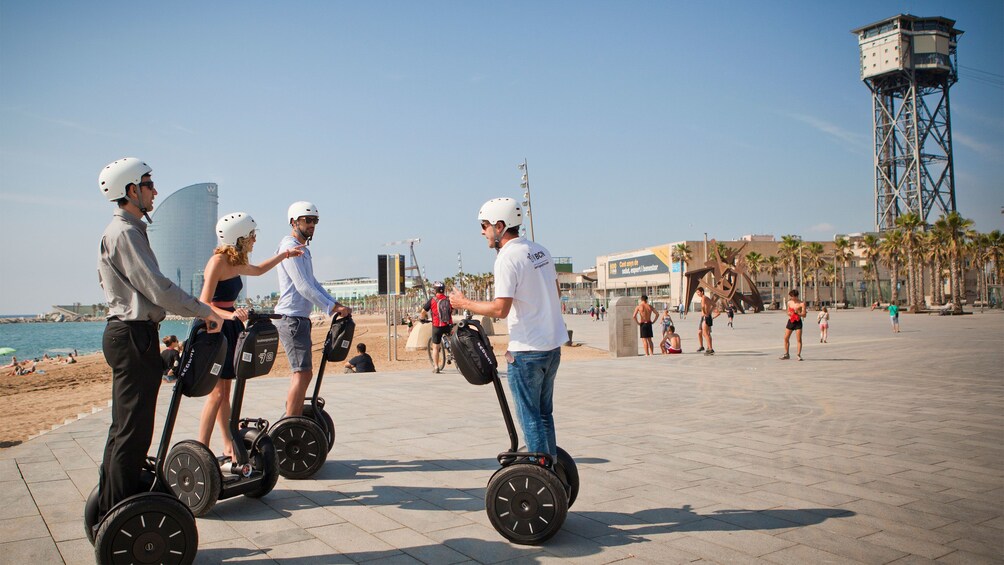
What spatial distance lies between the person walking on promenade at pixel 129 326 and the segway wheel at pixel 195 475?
82cm

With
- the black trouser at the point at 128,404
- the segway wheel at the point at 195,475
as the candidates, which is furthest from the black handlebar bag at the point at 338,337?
the black trouser at the point at 128,404

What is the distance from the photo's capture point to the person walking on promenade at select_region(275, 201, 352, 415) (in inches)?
207

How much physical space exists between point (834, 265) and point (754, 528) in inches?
3922

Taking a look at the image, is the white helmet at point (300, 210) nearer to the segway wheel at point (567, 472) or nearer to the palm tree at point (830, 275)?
the segway wheel at point (567, 472)

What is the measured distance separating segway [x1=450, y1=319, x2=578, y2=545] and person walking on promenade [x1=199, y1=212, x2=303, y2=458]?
6.05 feet

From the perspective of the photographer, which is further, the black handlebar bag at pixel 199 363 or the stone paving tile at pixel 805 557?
the black handlebar bag at pixel 199 363

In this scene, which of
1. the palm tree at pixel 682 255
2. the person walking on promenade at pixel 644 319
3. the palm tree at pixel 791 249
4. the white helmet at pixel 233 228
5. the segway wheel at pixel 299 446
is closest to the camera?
the white helmet at pixel 233 228

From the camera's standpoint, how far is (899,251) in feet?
228

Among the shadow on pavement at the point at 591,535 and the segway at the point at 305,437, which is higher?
the segway at the point at 305,437

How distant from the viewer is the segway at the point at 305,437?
527cm

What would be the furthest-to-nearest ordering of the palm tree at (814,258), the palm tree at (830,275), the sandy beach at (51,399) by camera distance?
the palm tree at (830,275), the palm tree at (814,258), the sandy beach at (51,399)

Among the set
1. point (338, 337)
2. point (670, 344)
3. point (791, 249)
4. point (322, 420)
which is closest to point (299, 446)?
point (322, 420)

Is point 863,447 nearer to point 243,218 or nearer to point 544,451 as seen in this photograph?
point 544,451

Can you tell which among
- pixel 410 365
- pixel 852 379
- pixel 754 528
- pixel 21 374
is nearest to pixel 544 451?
pixel 754 528
